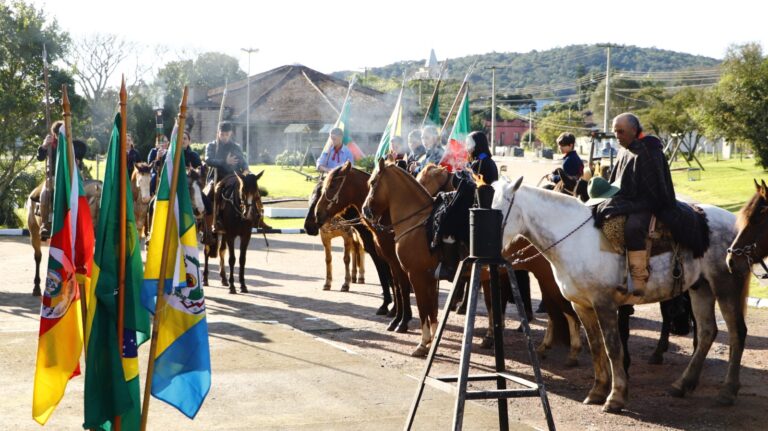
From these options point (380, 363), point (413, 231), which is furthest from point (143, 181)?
point (380, 363)

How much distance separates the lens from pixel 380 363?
10.3 meters

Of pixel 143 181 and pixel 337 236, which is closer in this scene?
pixel 337 236

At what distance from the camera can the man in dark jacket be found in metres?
8.27

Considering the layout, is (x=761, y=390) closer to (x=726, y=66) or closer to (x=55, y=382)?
(x=55, y=382)

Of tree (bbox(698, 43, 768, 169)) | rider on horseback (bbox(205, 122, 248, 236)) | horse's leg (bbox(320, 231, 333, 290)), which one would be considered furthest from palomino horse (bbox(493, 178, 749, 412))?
tree (bbox(698, 43, 768, 169))

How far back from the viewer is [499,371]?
20.9ft

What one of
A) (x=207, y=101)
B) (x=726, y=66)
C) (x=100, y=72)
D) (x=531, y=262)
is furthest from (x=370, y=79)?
(x=531, y=262)

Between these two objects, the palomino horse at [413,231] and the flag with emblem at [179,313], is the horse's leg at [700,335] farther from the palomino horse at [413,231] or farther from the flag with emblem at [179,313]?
the flag with emblem at [179,313]

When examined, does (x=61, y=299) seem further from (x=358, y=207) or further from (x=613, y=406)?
(x=358, y=207)

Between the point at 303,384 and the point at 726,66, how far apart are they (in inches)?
1569

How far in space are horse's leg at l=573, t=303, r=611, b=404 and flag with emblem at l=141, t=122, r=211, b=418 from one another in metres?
4.13

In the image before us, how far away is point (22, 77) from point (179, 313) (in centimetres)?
2645

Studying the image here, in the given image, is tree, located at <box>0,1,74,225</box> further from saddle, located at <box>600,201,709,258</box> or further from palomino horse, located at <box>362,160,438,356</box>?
saddle, located at <box>600,201,709,258</box>

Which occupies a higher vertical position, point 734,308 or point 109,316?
point 109,316
